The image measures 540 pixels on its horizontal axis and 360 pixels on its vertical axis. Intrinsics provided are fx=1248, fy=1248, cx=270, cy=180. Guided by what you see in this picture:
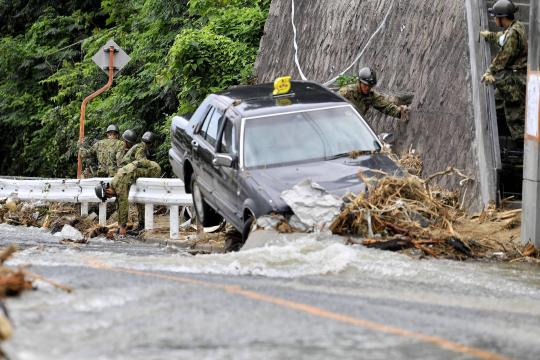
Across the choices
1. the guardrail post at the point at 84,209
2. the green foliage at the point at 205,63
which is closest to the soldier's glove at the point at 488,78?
the guardrail post at the point at 84,209

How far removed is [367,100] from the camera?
16875 millimetres

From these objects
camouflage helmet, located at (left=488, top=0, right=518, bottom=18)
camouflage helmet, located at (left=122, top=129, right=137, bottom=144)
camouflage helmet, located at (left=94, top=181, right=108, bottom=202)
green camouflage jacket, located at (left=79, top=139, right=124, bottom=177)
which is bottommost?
camouflage helmet, located at (left=94, top=181, right=108, bottom=202)

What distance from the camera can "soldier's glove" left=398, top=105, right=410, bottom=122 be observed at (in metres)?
17.1

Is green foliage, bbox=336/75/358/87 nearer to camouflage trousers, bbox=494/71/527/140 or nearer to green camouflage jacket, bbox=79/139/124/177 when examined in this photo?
green camouflage jacket, bbox=79/139/124/177

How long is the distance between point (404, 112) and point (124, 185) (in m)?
4.61

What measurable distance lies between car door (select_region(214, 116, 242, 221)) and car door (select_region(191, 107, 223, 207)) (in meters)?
0.20

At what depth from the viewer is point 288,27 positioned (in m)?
23.4

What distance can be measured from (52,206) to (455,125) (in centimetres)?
890

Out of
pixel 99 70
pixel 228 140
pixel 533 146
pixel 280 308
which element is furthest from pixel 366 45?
pixel 99 70

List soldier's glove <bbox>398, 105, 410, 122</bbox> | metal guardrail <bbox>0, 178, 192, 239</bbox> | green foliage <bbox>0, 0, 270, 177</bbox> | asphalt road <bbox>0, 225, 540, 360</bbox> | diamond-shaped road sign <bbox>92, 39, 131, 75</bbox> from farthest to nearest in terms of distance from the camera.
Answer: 1. diamond-shaped road sign <bbox>92, 39, 131, 75</bbox>
2. green foliage <bbox>0, 0, 270, 177</bbox>
3. metal guardrail <bbox>0, 178, 192, 239</bbox>
4. soldier's glove <bbox>398, 105, 410, 122</bbox>
5. asphalt road <bbox>0, 225, 540, 360</bbox>

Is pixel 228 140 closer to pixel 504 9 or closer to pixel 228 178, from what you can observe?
pixel 228 178

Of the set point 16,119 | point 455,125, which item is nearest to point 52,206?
point 455,125

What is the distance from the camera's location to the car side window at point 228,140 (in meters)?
13.7

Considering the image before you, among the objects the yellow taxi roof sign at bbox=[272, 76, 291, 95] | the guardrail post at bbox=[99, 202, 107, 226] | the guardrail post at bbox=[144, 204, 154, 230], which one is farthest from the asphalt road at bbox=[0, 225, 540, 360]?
the guardrail post at bbox=[99, 202, 107, 226]
